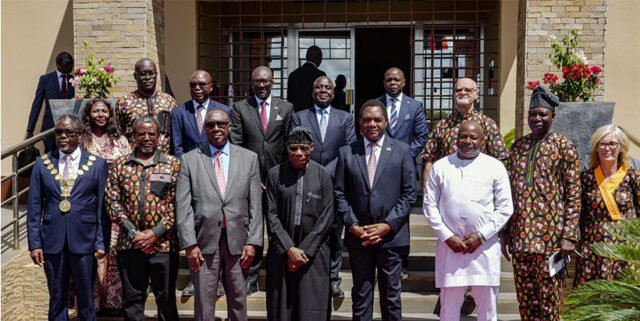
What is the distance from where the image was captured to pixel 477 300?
14.4 feet

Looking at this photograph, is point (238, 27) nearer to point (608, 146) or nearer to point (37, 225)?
point (37, 225)

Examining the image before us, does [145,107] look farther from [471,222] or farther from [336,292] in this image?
[471,222]

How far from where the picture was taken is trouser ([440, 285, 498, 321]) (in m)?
4.31

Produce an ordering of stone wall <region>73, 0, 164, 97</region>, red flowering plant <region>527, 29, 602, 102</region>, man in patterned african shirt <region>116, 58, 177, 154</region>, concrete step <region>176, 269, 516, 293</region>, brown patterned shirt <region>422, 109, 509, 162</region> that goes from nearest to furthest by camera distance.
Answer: brown patterned shirt <region>422, 109, 509, 162</region> < man in patterned african shirt <region>116, 58, 177, 154</region> < concrete step <region>176, 269, 516, 293</region> < red flowering plant <region>527, 29, 602, 102</region> < stone wall <region>73, 0, 164, 97</region>

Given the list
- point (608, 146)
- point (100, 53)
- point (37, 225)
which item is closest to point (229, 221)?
point (37, 225)

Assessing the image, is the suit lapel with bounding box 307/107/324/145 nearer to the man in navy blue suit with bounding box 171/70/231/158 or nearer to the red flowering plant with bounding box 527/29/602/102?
the man in navy blue suit with bounding box 171/70/231/158

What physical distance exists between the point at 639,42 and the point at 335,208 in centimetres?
628

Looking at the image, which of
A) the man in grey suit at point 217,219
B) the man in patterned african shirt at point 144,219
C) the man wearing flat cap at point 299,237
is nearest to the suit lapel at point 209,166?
the man in grey suit at point 217,219

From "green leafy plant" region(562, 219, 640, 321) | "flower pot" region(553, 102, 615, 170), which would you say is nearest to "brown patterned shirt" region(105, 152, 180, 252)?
"green leafy plant" region(562, 219, 640, 321)

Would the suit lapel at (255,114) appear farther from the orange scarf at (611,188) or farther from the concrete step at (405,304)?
the orange scarf at (611,188)

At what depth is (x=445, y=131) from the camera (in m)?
5.07

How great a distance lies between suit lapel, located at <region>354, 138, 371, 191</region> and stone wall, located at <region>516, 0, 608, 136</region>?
135 inches

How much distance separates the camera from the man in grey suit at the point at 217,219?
4.40m

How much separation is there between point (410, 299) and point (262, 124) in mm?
2199
